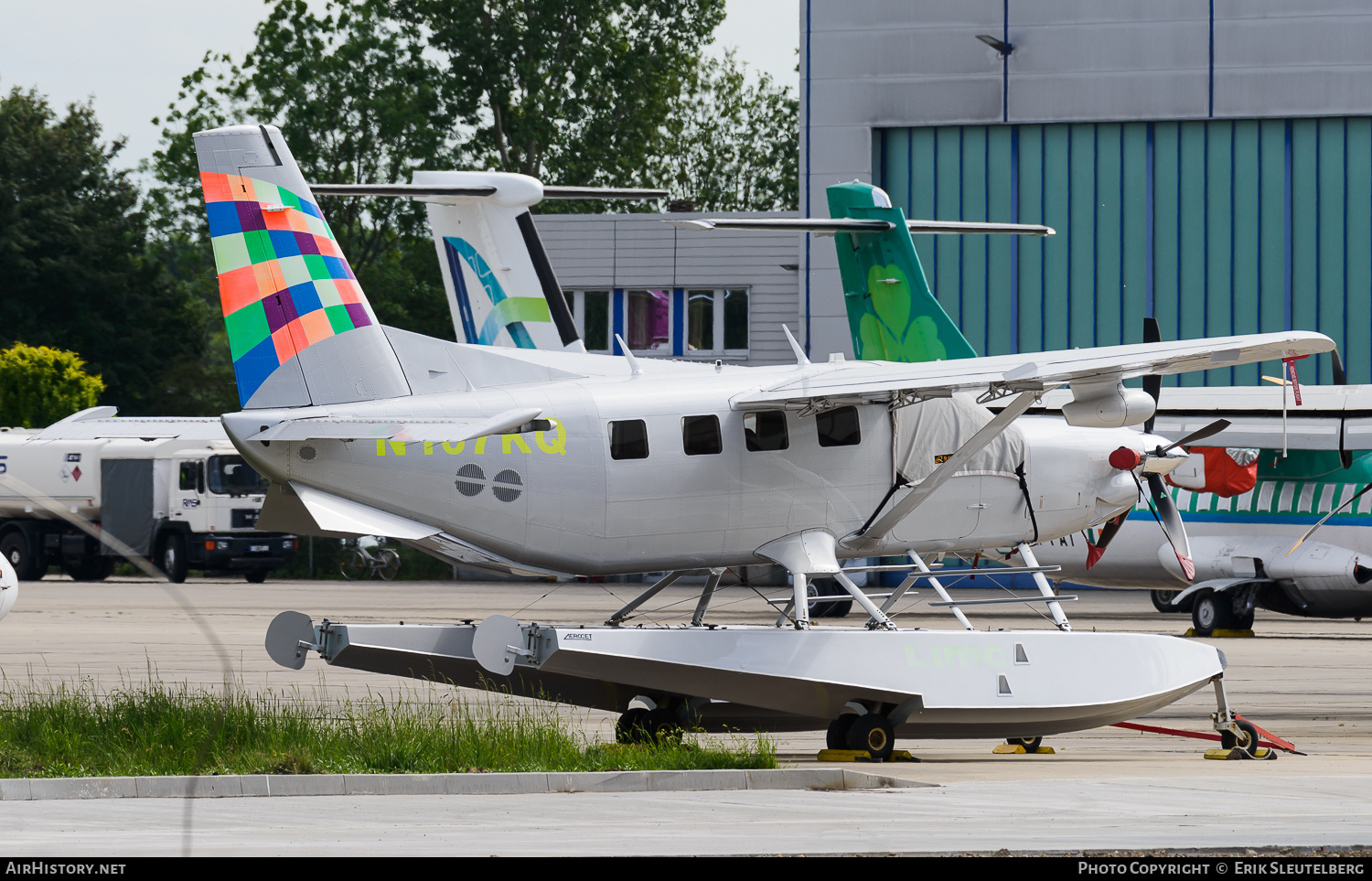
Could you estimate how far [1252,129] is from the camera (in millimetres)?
40062

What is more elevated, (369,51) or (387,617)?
(369,51)

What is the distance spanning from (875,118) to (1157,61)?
679cm

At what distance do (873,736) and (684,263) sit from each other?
120 feet

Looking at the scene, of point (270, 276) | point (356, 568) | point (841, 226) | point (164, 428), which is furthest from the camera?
point (356, 568)

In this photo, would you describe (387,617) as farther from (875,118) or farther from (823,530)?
(875,118)

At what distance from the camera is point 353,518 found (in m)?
12.6

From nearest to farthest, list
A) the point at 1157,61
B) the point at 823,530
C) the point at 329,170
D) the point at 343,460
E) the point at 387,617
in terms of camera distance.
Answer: the point at 343,460
the point at 823,530
the point at 387,617
the point at 1157,61
the point at 329,170

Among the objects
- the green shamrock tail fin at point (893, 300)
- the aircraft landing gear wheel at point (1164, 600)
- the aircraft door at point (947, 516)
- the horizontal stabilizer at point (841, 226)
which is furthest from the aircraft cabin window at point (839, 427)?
the aircraft landing gear wheel at point (1164, 600)

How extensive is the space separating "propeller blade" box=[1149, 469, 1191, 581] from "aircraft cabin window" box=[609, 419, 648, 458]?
6.32 metres

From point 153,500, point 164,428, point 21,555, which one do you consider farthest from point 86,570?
point 164,428

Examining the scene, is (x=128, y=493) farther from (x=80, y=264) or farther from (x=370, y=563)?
(x=80, y=264)

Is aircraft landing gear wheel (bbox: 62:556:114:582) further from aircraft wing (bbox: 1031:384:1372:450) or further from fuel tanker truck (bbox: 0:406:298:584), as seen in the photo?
aircraft wing (bbox: 1031:384:1372:450)

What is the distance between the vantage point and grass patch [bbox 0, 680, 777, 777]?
36.4 ft

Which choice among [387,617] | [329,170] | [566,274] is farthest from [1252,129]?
[329,170]
